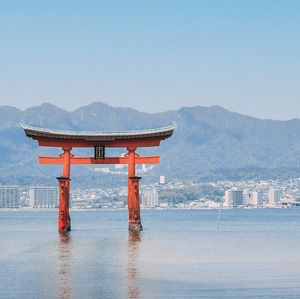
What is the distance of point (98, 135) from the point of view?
82.9 m

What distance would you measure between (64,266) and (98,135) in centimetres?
3333

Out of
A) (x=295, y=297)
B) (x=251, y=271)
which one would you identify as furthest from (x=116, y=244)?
(x=295, y=297)

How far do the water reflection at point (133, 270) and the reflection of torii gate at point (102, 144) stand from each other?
8.26 meters

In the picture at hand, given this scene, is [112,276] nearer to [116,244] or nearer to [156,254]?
[156,254]

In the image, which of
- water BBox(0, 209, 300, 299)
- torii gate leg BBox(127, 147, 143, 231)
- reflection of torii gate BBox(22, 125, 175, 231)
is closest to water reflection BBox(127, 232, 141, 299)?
water BBox(0, 209, 300, 299)

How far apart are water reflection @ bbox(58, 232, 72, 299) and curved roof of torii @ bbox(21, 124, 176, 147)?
27.0ft

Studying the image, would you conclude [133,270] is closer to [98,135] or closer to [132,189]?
[132,189]

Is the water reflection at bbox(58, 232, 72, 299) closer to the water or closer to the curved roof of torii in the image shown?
the water

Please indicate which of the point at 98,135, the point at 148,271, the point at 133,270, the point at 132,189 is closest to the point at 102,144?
the point at 98,135

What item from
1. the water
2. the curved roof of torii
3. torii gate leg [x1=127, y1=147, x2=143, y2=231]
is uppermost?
the curved roof of torii

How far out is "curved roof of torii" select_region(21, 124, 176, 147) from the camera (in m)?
81.6

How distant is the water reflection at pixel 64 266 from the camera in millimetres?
38125

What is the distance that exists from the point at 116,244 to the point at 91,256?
42.2 ft

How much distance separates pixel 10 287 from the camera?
40406mm
